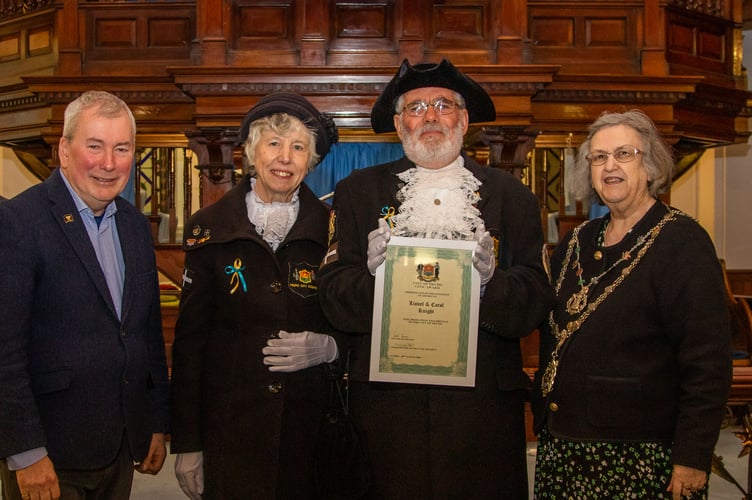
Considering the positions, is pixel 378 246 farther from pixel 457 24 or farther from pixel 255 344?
pixel 457 24

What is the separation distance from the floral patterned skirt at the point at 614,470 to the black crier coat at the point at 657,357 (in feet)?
0.10

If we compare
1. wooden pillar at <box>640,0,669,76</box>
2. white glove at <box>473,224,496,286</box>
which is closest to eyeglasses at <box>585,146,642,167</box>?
white glove at <box>473,224,496,286</box>

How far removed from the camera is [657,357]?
6.66ft

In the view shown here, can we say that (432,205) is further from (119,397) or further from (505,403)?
(119,397)

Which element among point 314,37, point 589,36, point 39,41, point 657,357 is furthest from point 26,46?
point 657,357

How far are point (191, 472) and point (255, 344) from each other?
44 centimetres

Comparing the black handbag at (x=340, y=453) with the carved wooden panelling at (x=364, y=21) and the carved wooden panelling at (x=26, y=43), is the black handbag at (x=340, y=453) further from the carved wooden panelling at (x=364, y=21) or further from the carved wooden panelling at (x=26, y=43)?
the carved wooden panelling at (x=26, y=43)

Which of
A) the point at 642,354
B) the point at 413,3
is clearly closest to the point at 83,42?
the point at 413,3

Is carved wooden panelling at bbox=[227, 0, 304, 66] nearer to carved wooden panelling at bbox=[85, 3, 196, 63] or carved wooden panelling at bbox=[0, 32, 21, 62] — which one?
carved wooden panelling at bbox=[85, 3, 196, 63]

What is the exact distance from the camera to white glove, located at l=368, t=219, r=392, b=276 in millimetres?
1945

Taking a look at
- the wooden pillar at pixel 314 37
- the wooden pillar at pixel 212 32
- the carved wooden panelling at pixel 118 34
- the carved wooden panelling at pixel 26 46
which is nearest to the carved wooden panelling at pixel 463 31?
the wooden pillar at pixel 314 37

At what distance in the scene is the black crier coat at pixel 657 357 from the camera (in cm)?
194

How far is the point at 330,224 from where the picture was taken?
227 cm

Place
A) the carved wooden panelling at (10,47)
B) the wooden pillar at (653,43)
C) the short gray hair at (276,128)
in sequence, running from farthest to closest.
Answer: the carved wooden panelling at (10,47) < the wooden pillar at (653,43) < the short gray hair at (276,128)
